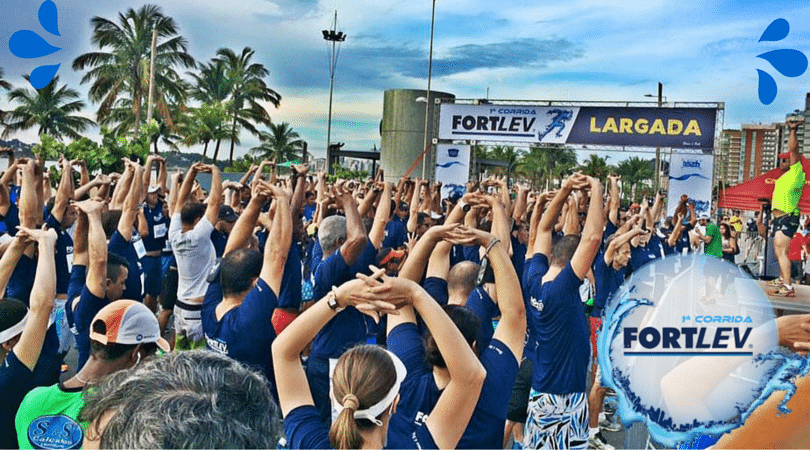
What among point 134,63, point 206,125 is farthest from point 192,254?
point 206,125

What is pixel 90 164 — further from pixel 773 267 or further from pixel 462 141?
pixel 773 267

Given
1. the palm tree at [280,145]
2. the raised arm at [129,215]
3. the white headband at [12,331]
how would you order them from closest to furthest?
1. the white headband at [12,331]
2. the raised arm at [129,215]
3. the palm tree at [280,145]

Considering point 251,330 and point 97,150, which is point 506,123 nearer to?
point 97,150

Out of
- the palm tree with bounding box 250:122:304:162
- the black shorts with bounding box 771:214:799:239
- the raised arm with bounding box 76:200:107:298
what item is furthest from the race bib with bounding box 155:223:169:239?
the palm tree with bounding box 250:122:304:162

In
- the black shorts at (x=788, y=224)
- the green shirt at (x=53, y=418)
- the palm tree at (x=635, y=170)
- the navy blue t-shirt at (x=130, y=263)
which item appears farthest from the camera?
the palm tree at (x=635, y=170)

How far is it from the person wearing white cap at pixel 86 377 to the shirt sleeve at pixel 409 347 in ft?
3.13

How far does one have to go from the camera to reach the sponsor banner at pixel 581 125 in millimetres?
17984

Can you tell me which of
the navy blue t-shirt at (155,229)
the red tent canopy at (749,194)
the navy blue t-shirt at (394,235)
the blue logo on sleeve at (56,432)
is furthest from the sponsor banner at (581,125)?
the blue logo on sleeve at (56,432)

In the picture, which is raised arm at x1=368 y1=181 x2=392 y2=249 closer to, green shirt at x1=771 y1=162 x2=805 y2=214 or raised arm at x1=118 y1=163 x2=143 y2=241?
raised arm at x1=118 y1=163 x2=143 y2=241

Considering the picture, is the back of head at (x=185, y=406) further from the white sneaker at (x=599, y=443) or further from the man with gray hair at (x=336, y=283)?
the white sneaker at (x=599, y=443)

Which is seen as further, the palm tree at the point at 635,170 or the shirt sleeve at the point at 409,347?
the palm tree at the point at 635,170

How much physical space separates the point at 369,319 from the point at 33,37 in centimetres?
320

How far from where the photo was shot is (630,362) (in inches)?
103

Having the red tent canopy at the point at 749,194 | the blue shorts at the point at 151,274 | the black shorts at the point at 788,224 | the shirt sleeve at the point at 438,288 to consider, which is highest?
the red tent canopy at the point at 749,194
